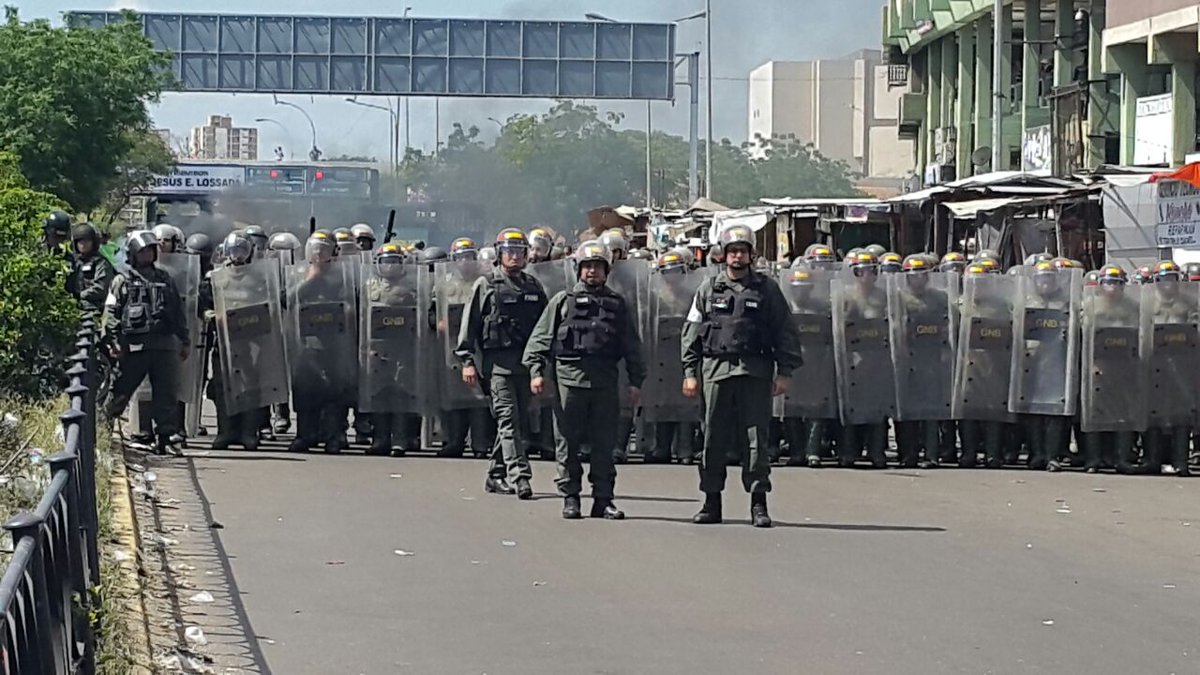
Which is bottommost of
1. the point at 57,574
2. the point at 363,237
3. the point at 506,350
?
the point at 57,574

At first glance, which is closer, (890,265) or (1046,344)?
(1046,344)

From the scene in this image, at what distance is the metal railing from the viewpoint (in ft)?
14.4

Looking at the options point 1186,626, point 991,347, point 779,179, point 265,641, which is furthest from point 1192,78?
point 779,179

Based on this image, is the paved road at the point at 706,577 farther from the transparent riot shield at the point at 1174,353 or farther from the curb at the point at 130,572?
the transparent riot shield at the point at 1174,353

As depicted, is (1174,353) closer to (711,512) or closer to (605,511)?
(711,512)

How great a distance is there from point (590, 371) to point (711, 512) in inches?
46.7

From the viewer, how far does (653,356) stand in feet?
51.6

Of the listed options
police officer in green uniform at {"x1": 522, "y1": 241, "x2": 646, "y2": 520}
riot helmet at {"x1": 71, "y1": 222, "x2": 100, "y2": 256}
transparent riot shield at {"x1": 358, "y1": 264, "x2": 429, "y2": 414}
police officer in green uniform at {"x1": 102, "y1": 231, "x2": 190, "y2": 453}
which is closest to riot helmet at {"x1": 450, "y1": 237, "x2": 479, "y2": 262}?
transparent riot shield at {"x1": 358, "y1": 264, "x2": 429, "y2": 414}

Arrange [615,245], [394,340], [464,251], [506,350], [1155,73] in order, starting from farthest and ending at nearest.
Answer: [1155,73] → [615,245] → [464,251] → [394,340] → [506,350]

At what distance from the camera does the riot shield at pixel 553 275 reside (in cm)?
1535

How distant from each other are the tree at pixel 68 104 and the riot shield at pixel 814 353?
87.2ft

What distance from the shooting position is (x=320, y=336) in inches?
623

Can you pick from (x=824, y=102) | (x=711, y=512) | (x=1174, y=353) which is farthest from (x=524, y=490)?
(x=824, y=102)

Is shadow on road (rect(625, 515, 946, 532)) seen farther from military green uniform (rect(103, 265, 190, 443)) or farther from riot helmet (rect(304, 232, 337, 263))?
riot helmet (rect(304, 232, 337, 263))
